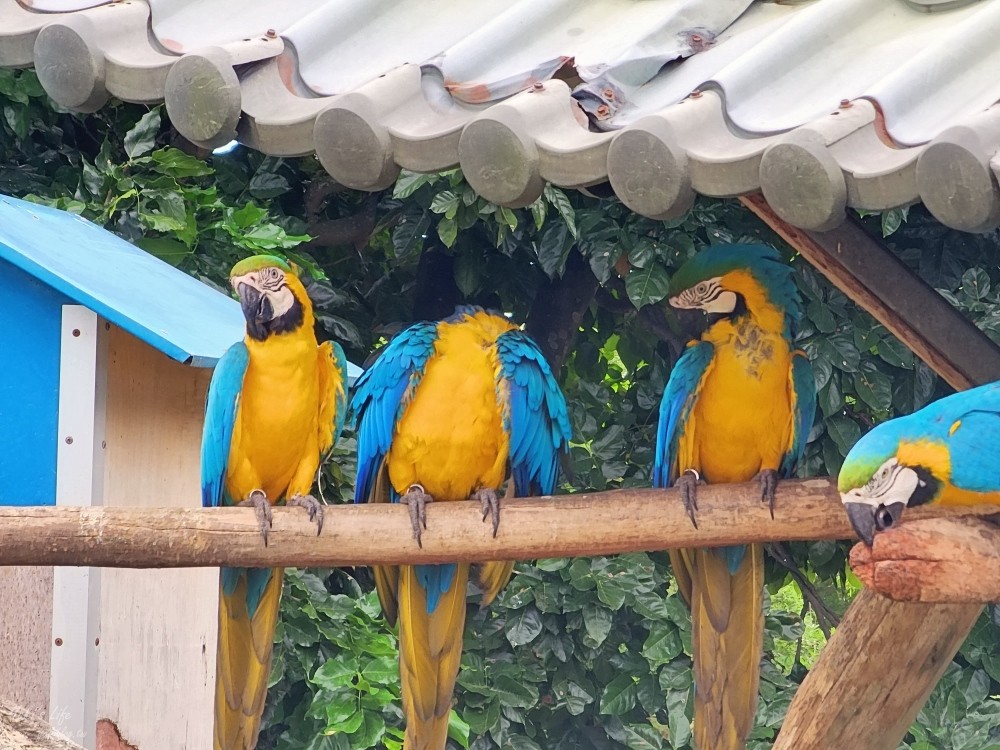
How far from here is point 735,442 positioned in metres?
2.82

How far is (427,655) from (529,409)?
58cm

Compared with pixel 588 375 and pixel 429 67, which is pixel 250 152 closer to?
pixel 588 375

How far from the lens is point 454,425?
9.11 ft

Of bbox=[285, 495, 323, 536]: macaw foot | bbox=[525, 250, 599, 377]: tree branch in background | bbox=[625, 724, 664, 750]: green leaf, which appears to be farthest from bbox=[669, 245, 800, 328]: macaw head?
bbox=[625, 724, 664, 750]: green leaf

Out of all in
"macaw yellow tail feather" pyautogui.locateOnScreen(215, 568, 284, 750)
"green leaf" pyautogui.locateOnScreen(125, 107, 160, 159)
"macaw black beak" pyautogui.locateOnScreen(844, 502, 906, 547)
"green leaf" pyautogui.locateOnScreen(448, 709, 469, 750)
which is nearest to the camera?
"macaw black beak" pyautogui.locateOnScreen(844, 502, 906, 547)

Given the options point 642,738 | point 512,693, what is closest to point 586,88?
point 512,693

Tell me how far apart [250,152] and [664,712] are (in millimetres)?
2311

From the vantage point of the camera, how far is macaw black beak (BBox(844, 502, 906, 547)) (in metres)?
1.90

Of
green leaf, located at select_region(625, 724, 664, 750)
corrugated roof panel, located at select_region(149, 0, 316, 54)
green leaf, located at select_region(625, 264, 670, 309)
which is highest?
corrugated roof panel, located at select_region(149, 0, 316, 54)

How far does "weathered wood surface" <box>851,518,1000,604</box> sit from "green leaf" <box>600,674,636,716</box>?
232cm

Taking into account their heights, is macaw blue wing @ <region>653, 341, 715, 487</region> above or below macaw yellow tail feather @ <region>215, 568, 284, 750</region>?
above

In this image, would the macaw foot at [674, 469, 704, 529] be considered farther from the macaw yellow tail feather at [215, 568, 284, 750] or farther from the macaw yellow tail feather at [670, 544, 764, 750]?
the macaw yellow tail feather at [215, 568, 284, 750]

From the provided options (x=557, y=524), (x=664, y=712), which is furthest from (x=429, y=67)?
(x=664, y=712)

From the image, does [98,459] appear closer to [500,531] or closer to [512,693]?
[500,531]
